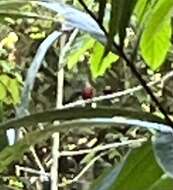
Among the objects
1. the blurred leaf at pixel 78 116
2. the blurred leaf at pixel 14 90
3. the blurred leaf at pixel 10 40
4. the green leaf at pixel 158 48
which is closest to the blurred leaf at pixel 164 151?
the blurred leaf at pixel 78 116

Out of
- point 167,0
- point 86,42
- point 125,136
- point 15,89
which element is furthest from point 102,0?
point 125,136

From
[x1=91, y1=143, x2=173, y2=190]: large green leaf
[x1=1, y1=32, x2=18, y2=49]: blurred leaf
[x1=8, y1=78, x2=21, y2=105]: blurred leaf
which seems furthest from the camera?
[x1=1, y1=32, x2=18, y2=49]: blurred leaf

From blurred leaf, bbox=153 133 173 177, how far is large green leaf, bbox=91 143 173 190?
0.15 ft

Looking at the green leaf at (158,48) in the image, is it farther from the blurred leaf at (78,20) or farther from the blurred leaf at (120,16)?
the blurred leaf at (120,16)

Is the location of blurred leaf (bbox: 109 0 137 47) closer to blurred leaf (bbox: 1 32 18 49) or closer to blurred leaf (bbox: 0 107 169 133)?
blurred leaf (bbox: 0 107 169 133)

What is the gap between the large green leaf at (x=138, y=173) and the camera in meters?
0.59

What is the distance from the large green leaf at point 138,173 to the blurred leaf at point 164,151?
45mm

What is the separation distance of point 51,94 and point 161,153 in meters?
2.13

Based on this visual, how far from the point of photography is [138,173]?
590 mm

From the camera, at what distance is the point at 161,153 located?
20.0 inches

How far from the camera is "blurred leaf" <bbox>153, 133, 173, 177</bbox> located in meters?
0.49

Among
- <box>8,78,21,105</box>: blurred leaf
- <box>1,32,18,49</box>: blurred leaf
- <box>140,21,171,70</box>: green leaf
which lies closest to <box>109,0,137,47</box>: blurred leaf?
<box>140,21,171,70</box>: green leaf

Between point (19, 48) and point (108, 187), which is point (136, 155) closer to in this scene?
point (108, 187)

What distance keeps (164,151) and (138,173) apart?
84 millimetres
